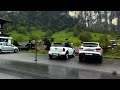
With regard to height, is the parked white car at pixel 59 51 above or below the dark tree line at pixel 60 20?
below

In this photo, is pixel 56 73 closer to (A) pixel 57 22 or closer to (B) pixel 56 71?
(B) pixel 56 71

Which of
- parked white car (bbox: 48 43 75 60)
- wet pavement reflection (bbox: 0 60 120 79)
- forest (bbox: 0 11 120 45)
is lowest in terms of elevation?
wet pavement reflection (bbox: 0 60 120 79)

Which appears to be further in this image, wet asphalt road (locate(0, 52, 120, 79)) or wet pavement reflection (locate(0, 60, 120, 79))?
wet asphalt road (locate(0, 52, 120, 79))

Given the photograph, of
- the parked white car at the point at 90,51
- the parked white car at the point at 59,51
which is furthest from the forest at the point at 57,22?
the parked white car at the point at 90,51

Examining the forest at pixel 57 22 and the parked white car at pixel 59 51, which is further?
the forest at pixel 57 22

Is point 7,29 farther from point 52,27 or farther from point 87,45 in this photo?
point 87,45

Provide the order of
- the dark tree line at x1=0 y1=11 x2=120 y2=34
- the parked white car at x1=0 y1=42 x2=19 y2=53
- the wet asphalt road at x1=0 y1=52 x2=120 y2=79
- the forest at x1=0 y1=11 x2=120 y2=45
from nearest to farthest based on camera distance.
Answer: the wet asphalt road at x1=0 y1=52 x2=120 y2=79, the parked white car at x1=0 y1=42 x2=19 y2=53, the forest at x1=0 y1=11 x2=120 y2=45, the dark tree line at x1=0 y1=11 x2=120 y2=34

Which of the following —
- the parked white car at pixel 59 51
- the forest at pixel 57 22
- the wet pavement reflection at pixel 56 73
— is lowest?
the wet pavement reflection at pixel 56 73

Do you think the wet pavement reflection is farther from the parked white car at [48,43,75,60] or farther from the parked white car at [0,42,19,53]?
the parked white car at [0,42,19,53]

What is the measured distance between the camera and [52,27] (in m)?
64.9

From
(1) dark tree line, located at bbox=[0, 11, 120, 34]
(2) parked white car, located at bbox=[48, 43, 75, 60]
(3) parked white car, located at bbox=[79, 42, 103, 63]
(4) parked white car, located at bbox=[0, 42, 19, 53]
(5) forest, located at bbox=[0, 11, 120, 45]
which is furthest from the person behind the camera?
(1) dark tree line, located at bbox=[0, 11, 120, 34]

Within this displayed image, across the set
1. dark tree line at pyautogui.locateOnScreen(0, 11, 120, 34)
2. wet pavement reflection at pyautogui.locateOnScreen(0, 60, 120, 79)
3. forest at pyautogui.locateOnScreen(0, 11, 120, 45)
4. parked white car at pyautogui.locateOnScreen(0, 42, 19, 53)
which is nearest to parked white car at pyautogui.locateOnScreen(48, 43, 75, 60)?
wet pavement reflection at pyautogui.locateOnScreen(0, 60, 120, 79)

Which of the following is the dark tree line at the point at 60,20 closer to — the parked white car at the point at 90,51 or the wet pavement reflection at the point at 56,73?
the parked white car at the point at 90,51
